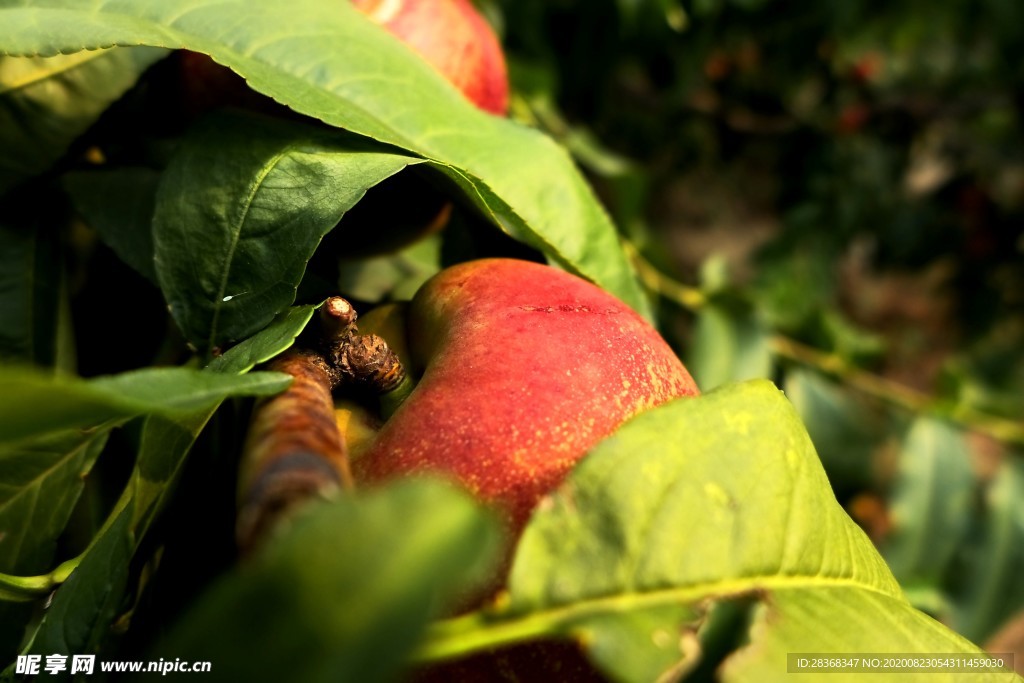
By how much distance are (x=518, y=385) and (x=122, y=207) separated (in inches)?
10.0

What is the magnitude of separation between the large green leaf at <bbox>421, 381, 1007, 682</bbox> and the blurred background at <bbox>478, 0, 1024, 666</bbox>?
51 centimetres

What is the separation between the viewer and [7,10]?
1.25 ft

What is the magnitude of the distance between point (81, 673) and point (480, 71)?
1.21ft

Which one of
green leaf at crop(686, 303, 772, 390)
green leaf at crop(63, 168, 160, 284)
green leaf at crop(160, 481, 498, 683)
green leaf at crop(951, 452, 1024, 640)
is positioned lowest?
green leaf at crop(951, 452, 1024, 640)

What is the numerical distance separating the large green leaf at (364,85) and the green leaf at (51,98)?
0.21 feet

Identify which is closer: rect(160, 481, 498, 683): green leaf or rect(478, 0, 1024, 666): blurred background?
rect(160, 481, 498, 683): green leaf

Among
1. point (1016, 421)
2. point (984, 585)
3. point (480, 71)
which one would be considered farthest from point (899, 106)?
point (480, 71)

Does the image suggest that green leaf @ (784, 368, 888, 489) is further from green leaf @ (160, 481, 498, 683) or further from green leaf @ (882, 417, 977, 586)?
green leaf @ (160, 481, 498, 683)

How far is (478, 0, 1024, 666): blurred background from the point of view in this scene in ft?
3.04

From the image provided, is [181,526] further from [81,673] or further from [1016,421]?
[1016,421]

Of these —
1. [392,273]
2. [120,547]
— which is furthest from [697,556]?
[392,273]

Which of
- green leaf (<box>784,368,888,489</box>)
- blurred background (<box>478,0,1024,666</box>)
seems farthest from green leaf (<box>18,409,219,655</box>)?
green leaf (<box>784,368,888,489</box>)

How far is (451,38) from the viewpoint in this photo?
1.66 feet

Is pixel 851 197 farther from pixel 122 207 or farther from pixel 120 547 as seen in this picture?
pixel 120 547
